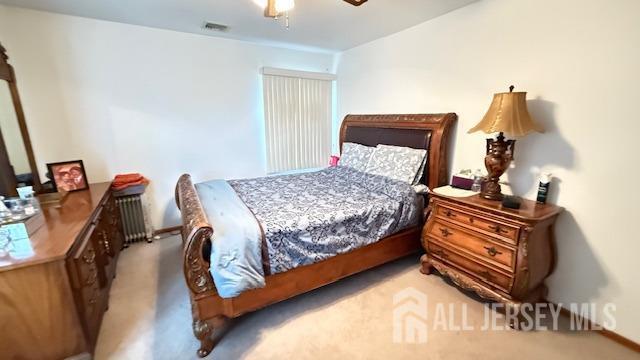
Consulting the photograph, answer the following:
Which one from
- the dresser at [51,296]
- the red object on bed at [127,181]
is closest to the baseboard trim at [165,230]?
the red object on bed at [127,181]

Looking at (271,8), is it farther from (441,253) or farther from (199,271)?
(441,253)

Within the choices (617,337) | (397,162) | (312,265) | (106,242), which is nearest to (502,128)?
(397,162)

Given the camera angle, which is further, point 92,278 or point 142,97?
point 142,97

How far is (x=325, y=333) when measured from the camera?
1.78m

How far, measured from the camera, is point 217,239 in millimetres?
1560

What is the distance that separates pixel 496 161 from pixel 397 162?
36.6 inches

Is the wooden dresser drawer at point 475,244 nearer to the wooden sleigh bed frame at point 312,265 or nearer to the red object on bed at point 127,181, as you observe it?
the wooden sleigh bed frame at point 312,265

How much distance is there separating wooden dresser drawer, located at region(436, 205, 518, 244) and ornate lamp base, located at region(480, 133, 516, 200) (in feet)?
0.70

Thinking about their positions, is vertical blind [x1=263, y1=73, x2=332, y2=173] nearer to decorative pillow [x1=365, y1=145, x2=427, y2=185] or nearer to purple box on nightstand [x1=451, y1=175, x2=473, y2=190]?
decorative pillow [x1=365, y1=145, x2=427, y2=185]

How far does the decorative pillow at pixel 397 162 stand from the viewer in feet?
8.51

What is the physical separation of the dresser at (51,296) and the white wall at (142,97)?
1.45 m

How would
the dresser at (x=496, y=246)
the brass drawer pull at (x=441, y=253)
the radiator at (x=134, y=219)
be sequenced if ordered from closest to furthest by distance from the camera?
the dresser at (x=496, y=246) → the brass drawer pull at (x=441, y=253) → the radiator at (x=134, y=219)

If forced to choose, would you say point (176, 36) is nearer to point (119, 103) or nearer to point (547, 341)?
point (119, 103)

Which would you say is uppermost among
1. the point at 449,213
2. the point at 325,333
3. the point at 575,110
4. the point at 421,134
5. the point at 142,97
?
the point at 142,97
